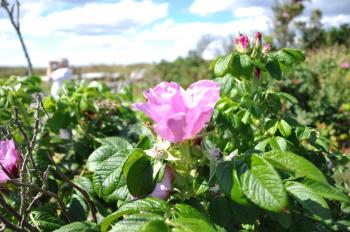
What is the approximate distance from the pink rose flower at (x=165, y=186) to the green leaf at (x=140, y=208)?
107mm

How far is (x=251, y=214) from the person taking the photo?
100cm

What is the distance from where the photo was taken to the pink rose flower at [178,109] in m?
0.95

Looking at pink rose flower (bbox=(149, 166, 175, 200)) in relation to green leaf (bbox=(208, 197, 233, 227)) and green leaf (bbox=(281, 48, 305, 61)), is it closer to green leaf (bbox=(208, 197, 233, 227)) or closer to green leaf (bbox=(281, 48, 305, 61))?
green leaf (bbox=(208, 197, 233, 227))

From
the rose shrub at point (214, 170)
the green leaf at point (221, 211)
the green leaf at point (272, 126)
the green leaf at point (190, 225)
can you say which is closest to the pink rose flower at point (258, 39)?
the rose shrub at point (214, 170)

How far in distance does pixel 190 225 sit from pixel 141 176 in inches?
9.1

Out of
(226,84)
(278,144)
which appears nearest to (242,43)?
(226,84)

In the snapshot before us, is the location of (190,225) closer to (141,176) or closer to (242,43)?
(141,176)

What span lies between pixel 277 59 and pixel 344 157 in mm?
425

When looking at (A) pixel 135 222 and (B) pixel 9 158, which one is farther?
(B) pixel 9 158

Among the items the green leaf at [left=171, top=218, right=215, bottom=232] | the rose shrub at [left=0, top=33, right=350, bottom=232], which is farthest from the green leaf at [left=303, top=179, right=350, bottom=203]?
the green leaf at [left=171, top=218, right=215, bottom=232]

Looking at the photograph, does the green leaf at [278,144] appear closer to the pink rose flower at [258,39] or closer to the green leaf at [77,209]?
the pink rose flower at [258,39]

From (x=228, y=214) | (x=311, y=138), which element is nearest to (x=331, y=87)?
(x=311, y=138)

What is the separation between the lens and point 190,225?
2.81 ft

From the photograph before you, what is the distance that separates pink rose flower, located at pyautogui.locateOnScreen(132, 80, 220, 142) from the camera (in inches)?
37.2
